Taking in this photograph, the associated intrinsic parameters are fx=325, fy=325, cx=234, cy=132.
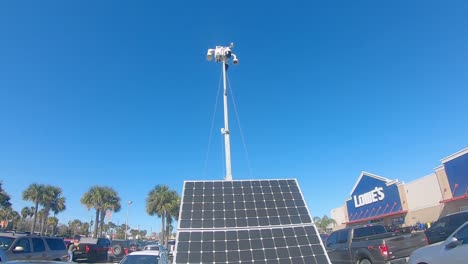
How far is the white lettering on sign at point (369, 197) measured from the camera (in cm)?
3722

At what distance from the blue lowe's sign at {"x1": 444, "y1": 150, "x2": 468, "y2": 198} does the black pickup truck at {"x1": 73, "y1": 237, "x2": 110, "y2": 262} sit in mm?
27883

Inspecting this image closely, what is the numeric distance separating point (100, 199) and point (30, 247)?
3978cm

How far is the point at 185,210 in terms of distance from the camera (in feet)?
22.9

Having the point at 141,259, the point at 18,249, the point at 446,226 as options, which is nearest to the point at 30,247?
the point at 18,249

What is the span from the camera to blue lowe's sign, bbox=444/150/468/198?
25578 millimetres

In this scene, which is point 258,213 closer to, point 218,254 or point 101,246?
point 218,254

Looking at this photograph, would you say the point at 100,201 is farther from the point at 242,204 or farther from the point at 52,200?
the point at 242,204

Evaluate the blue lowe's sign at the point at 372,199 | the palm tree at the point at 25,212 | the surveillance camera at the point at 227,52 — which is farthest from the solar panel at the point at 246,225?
the palm tree at the point at 25,212

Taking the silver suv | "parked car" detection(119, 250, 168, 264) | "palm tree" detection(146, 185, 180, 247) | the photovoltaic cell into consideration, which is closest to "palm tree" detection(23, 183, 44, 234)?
"palm tree" detection(146, 185, 180, 247)

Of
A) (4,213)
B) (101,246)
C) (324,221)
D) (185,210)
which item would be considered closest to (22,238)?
(185,210)

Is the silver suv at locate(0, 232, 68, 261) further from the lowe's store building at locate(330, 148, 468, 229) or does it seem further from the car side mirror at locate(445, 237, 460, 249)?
the lowe's store building at locate(330, 148, 468, 229)

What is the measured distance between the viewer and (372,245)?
10828 millimetres

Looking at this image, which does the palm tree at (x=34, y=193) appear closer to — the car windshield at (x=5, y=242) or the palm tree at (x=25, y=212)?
the palm tree at (x=25, y=212)

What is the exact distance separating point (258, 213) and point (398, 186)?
1310 inches
